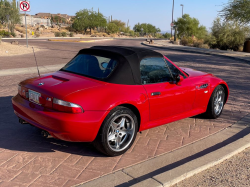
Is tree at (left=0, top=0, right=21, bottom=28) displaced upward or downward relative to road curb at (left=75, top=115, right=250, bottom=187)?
upward

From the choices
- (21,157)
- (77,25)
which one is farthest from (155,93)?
(77,25)

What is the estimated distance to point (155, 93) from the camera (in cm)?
441

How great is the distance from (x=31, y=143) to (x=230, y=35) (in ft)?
98.6

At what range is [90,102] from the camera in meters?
3.72

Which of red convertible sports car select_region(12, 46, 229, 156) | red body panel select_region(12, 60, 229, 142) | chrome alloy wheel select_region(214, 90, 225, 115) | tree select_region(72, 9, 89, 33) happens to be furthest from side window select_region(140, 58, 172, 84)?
tree select_region(72, 9, 89, 33)

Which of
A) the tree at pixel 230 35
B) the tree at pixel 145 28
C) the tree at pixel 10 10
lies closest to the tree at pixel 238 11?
the tree at pixel 230 35

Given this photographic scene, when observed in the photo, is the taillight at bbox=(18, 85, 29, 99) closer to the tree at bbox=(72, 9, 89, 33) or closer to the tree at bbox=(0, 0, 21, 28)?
the tree at bbox=(0, 0, 21, 28)

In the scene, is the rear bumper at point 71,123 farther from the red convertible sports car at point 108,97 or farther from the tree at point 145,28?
the tree at point 145,28

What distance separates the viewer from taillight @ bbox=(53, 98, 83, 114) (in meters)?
3.64

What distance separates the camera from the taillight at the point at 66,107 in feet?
12.0

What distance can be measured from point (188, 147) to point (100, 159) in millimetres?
1453

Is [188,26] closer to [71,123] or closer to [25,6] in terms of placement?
[25,6]

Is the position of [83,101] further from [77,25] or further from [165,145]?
[77,25]

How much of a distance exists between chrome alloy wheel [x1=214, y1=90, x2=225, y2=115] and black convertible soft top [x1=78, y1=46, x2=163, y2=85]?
2007 mm
